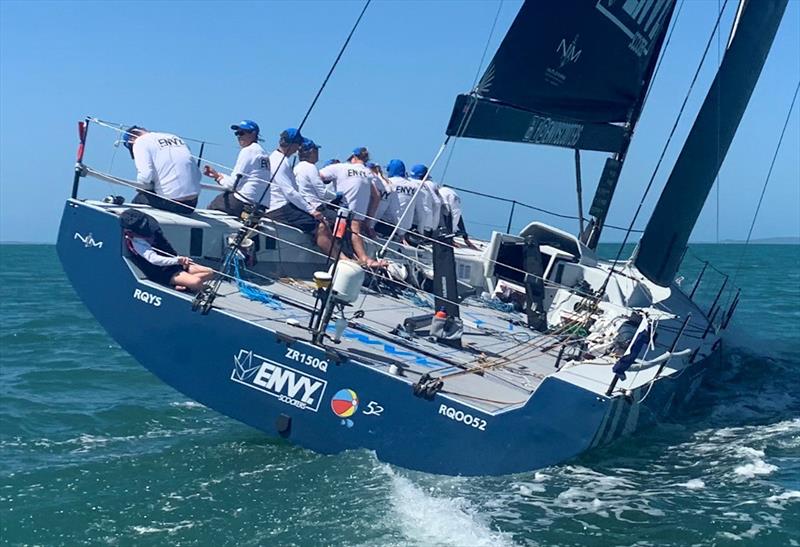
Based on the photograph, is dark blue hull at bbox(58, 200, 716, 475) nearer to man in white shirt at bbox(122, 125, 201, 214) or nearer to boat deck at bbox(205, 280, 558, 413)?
boat deck at bbox(205, 280, 558, 413)

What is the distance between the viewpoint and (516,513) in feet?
20.3

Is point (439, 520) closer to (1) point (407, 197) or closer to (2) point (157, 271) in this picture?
(2) point (157, 271)

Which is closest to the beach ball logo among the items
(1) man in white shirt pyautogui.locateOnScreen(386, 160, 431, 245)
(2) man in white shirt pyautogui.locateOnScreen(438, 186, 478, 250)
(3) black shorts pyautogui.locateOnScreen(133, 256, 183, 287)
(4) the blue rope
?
(4) the blue rope

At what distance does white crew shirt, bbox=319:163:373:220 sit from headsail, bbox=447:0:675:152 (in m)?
1.76

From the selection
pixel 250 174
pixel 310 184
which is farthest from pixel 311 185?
pixel 250 174

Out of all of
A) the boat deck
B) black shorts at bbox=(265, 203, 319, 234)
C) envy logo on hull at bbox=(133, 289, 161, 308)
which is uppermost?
black shorts at bbox=(265, 203, 319, 234)

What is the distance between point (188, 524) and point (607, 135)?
22.2ft

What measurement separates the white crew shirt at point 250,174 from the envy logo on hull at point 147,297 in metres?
2.31

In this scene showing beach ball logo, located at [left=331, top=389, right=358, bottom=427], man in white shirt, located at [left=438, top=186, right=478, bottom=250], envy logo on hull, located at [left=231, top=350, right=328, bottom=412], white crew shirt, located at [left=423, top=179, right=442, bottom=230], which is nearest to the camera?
beach ball logo, located at [left=331, top=389, right=358, bottom=427]

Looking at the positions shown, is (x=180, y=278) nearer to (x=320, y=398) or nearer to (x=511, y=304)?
(x=320, y=398)

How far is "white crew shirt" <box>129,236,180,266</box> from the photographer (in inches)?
312

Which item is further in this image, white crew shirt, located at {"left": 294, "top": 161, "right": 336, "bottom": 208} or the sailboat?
white crew shirt, located at {"left": 294, "top": 161, "right": 336, "bottom": 208}

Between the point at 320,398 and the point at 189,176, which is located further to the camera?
the point at 189,176

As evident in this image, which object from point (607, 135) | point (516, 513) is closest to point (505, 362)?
point (516, 513)
